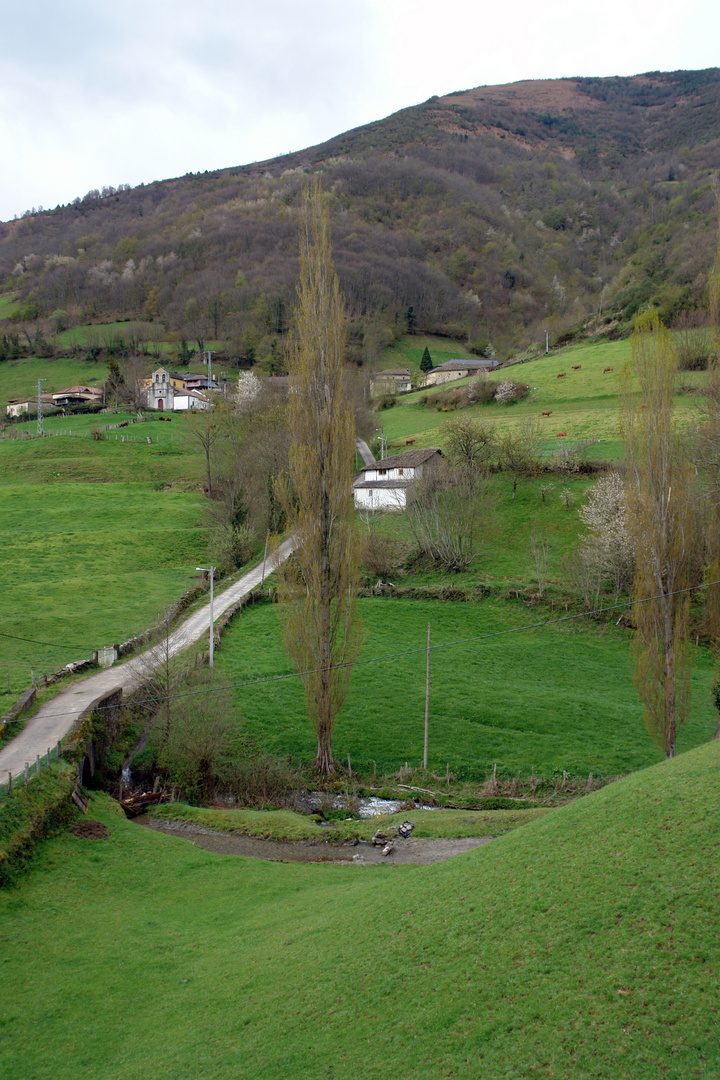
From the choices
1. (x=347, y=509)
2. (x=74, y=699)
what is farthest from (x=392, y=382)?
(x=74, y=699)

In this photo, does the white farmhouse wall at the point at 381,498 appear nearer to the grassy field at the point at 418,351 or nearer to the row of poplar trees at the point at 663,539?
the row of poplar trees at the point at 663,539

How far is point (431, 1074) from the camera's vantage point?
7.88 m

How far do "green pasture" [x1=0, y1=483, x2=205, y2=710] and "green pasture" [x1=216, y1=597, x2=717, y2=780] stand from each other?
26.4 ft

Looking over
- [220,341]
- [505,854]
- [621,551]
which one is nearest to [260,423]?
[621,551]

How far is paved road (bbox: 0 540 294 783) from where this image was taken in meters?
21.2

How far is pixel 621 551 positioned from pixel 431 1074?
37214 mm

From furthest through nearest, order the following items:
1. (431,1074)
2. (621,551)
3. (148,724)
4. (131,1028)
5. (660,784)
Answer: (621,551)
(148,724)
(660,784)
(131,1028)
(431,1074)

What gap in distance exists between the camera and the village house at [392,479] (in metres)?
59.7

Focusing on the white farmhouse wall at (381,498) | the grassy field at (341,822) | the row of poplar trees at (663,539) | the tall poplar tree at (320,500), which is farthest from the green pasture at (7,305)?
the row of poplar trees at (663,539)


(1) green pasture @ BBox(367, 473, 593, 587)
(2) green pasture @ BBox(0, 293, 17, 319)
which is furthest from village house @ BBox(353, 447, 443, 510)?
(2) green pasture @ BBox(0, 293, 17, 319)

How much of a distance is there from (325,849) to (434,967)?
11.6 metres

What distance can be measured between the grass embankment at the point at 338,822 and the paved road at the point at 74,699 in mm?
4694

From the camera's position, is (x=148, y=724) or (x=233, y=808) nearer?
(x=233, y=808)

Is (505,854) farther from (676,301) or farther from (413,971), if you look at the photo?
(676,301)
